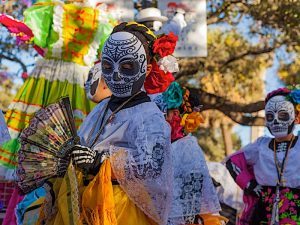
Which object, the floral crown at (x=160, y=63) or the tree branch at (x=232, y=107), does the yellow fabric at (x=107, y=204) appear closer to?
the floral crown at (x=160, y=63)

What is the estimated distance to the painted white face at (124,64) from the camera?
318cm

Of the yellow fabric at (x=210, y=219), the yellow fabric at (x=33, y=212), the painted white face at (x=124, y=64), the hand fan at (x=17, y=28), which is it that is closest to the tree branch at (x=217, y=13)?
the hand fan at (x=17, y=28)

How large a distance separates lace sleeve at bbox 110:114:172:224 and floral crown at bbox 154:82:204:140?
1.58 m

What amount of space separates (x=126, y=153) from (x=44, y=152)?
1.24ft

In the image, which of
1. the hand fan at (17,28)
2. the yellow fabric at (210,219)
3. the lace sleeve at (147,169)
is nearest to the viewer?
the lace sleeve at (147,169)

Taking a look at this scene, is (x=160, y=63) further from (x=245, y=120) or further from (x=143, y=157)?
(x=245, y=120)

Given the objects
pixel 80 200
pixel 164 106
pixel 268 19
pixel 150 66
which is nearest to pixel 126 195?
pixel 80 200

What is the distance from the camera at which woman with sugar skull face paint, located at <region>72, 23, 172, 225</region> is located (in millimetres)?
2889

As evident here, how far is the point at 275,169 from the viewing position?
567 cm

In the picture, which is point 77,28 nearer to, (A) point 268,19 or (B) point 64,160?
(B) point 64,160

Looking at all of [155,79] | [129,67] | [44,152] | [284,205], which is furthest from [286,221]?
[44,152]

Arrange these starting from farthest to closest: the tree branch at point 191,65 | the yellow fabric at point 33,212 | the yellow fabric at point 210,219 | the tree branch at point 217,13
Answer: the tree branch at point 191,65
the tree branch at point 217,13
the yellow fabric at point 210,219
the yellow fabric at point 33,212

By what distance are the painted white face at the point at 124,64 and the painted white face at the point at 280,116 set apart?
9.20 ft

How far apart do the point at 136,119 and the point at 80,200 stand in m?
0.48
